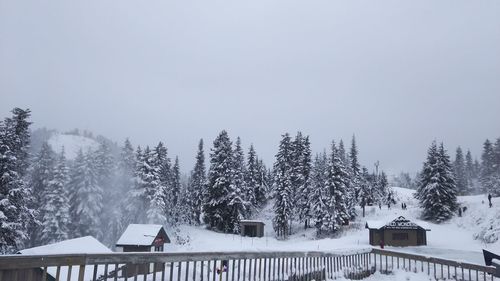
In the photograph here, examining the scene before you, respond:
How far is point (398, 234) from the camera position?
52875 mm

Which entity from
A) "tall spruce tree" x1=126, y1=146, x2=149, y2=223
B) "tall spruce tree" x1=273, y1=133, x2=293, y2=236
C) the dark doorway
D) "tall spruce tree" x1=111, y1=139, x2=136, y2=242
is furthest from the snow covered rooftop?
"tall spruce tree" x1=273, y1=133, x2=293, y2=236

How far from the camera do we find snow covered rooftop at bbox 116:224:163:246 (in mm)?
38594

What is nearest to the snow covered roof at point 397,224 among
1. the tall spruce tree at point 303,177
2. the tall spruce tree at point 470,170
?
the tall spruce tree at point 303,177

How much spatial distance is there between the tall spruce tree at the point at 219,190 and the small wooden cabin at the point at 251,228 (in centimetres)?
276

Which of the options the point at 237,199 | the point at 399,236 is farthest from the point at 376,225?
the point at 237,199

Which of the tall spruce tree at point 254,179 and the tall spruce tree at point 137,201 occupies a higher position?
the tall spruce tree at point 254,179

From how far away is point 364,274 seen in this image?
12773mm

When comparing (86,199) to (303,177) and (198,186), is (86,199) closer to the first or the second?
(198,186)

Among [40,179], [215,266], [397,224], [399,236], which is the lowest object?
[399,236]

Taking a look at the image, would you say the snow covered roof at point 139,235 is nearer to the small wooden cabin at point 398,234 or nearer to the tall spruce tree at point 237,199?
the tall spruce tree at point 237,199

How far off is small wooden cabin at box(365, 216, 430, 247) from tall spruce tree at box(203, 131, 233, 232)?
952 inches

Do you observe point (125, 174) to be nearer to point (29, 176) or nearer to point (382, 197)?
point (29, 176)

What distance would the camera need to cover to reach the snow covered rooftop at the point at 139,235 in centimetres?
3859

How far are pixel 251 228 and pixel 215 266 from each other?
57956 mm
